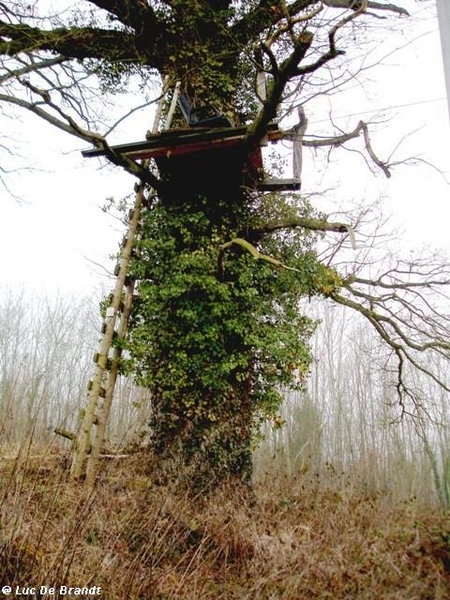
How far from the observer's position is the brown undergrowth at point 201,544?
2072 mm

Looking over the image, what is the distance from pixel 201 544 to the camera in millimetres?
2445

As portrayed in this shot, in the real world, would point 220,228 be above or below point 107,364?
above

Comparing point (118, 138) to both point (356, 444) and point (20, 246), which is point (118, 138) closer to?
point (20, 246)

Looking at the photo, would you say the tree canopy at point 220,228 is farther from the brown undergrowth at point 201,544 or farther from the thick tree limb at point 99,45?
the brown undergrowth at point 201,544

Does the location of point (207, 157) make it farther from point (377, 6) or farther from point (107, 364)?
point (107, 364)

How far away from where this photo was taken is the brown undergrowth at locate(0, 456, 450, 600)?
2.07 m

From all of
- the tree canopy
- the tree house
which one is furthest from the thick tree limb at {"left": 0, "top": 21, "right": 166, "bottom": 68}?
the tree house

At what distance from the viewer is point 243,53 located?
550cm

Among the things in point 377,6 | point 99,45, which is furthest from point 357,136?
point 99,45

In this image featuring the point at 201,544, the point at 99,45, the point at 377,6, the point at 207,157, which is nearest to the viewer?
the point at 201,544

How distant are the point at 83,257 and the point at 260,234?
2284mm

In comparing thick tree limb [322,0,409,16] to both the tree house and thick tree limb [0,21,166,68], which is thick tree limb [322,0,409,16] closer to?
the tree house

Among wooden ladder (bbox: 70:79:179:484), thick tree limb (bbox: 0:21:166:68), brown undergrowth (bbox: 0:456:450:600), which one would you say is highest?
thick tree limb (bbox: 0:21:166:68)

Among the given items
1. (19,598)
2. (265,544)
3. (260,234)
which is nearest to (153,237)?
(260,234)
